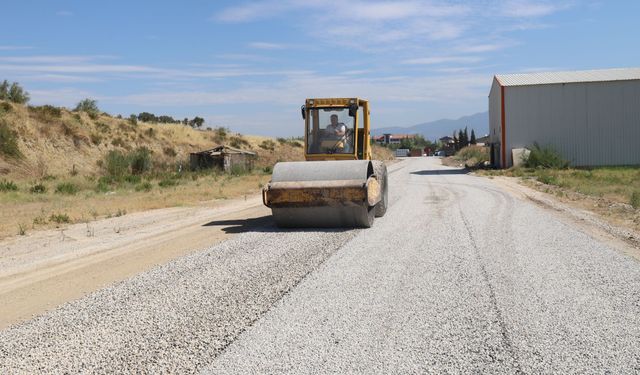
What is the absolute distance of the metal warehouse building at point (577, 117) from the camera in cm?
4262

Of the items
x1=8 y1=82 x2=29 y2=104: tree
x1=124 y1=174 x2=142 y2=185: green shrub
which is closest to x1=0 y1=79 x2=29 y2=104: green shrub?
x1=8 y1=82 x2=29 y2=104: tree

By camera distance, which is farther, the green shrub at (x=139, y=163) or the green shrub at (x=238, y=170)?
the green shrub at (x=238, y=170)

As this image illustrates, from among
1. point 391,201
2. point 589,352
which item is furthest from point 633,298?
point 391,201

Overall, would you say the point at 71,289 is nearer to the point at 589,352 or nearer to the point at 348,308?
the point at 348,308

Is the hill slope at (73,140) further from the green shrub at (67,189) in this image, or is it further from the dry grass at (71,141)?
the green shrub at (67,189)

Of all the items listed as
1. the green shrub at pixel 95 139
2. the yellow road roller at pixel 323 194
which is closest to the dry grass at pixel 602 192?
the yellow road roller at pixel 323 194

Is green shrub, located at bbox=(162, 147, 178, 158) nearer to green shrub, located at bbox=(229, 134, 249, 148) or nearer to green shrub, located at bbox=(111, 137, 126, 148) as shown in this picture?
green shrub, located at bbox=(111, 137, 126, 148)

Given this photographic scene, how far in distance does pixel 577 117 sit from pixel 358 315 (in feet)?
134

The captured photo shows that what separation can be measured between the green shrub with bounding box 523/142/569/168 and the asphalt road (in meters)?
31.6

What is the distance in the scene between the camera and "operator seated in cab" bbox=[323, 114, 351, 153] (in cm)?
1677

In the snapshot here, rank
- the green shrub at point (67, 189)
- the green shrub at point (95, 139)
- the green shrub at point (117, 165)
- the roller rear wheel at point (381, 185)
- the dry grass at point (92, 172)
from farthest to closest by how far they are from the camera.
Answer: the green shrub at point (95, 139)
the green shrub at point (117, 165)
the green shrub at point (67, 189)
the dry grass at point (92, 172)
the roller rear wheel at point (381, 185)

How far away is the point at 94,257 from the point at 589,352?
28.0 ft

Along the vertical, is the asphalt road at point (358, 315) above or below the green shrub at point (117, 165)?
below

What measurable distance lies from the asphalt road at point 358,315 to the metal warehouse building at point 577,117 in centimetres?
3432
